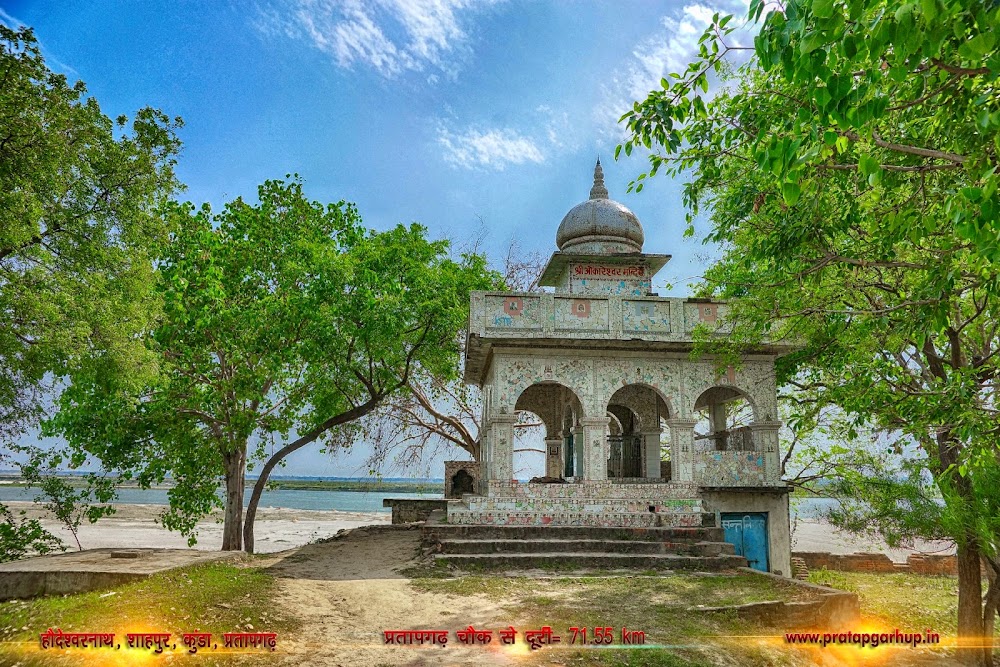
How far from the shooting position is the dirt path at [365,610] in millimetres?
5848

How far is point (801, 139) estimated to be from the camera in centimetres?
372

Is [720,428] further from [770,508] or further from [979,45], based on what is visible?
[979,45]

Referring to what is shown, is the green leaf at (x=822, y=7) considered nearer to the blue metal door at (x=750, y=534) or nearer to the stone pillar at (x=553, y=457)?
the blue metal door at (x=750, y=534)

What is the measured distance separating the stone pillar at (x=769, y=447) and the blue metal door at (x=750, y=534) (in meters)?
0.84

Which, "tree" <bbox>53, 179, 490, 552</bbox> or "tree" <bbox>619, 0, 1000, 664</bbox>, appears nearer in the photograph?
"tree" <bbox>619, 0, 1000, 664</bbox>

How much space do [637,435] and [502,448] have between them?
5.63m

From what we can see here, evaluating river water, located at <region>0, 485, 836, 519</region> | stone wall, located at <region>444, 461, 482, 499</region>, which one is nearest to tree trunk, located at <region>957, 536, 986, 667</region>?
stone wall, located at <region>444, 461, 482, 499</region>

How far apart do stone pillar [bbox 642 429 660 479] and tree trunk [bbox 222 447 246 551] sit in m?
9.90

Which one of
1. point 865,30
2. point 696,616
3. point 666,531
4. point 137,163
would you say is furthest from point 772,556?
point 137,163

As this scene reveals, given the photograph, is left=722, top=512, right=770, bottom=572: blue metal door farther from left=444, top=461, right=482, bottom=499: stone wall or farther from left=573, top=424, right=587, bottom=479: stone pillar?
left=444, top=461, right=482, bottom=499: stone wall

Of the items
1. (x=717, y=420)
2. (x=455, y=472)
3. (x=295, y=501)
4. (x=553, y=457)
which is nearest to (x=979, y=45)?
(x=717, y=420)

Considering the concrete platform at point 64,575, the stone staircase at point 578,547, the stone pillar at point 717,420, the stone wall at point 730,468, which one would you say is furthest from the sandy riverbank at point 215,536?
the concrete platform at point 64,575

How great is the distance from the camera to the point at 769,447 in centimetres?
1401

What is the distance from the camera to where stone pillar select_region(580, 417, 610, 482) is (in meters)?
13.3
